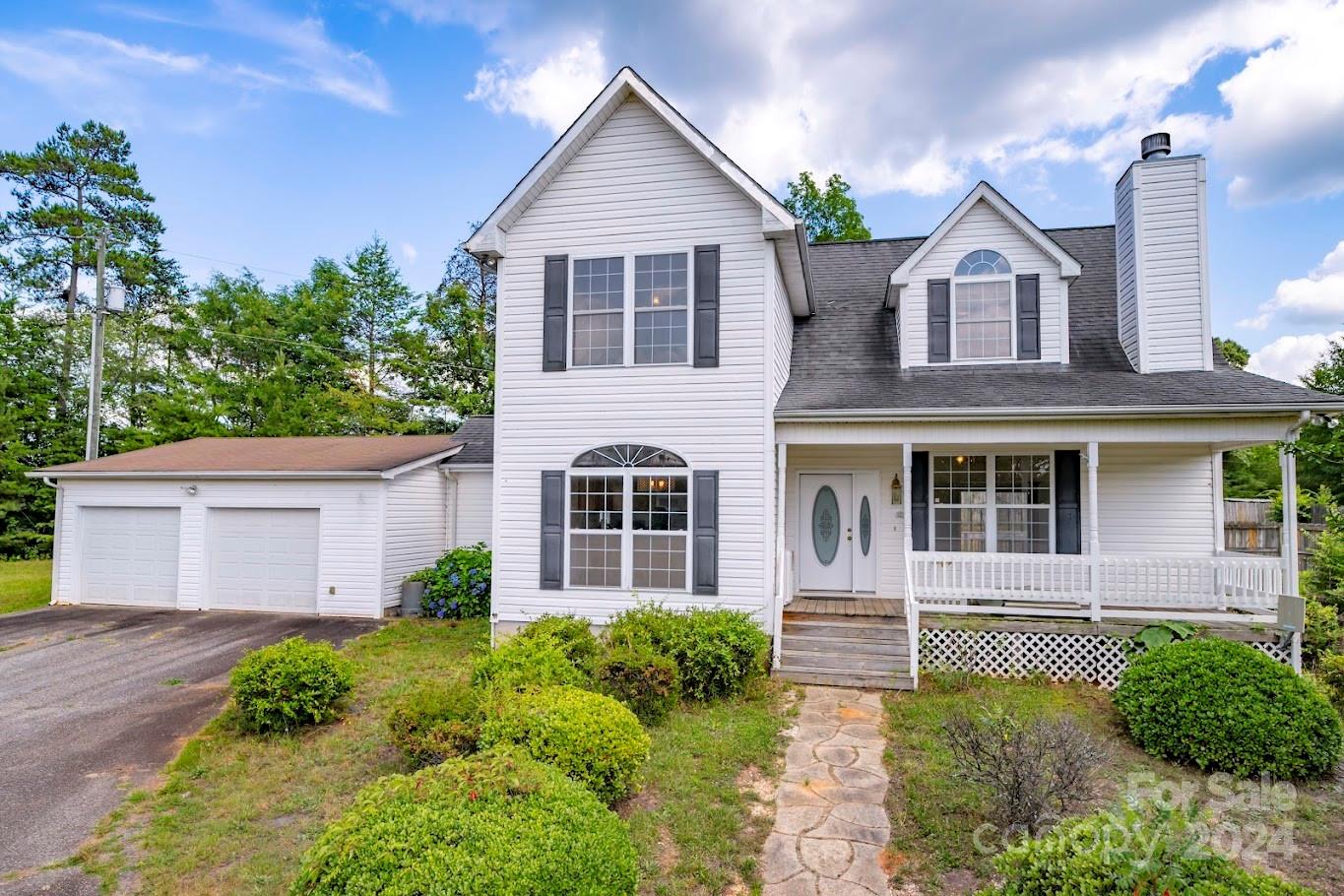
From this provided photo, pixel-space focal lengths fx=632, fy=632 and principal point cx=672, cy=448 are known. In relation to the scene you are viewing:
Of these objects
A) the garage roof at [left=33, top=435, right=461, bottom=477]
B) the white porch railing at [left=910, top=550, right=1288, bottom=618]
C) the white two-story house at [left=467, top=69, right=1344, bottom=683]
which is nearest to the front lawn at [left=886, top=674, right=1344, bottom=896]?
the white two-story house at [left=467, top=69, right=1344, bottom=683]

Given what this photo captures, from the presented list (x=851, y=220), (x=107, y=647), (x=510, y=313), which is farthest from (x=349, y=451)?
(x=851, y=220)

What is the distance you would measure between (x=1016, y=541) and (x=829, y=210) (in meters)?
15.7

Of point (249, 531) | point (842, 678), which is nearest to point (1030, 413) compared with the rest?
point (842, 678)

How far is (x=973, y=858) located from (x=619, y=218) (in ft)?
27.5

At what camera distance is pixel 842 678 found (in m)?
8.12

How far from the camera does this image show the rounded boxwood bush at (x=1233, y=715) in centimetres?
549

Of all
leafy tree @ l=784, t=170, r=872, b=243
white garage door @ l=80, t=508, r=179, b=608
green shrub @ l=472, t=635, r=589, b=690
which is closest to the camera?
green shrub @ l=472, t=635, r=589, b=690

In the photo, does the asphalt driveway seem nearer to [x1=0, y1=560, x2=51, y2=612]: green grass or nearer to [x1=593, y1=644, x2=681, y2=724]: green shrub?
[x1=0, y1=560, x2=51, y2=612]: green grass

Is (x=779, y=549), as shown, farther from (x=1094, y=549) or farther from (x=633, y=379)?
(x=1094, y=549)

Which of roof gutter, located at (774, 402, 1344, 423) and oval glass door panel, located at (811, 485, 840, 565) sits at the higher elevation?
roof gutter, located at (774, 402, 1344, 423)

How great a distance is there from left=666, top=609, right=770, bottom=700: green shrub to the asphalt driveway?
16.7 ft

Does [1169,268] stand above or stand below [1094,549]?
above

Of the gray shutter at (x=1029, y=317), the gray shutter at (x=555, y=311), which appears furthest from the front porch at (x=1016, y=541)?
the gray shutter at (x=555, y=311)

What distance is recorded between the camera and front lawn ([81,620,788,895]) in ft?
13.5
